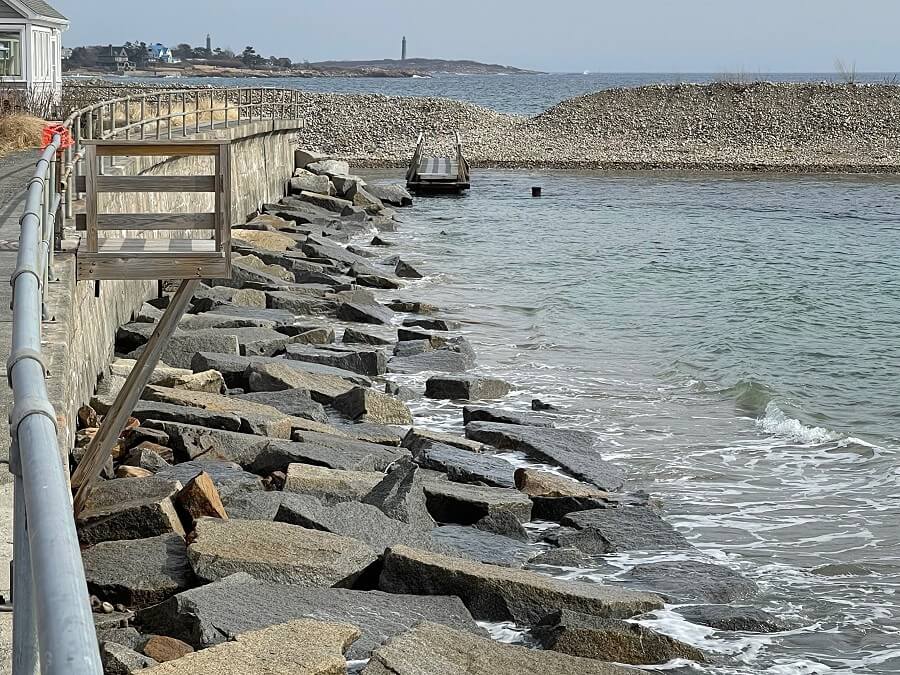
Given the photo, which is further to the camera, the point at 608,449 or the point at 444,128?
the point at 444,128

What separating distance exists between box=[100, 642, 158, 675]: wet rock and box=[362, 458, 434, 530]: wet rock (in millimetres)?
2555

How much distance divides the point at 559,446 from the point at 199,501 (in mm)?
4108

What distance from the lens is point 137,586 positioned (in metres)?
5.91

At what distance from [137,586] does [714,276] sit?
1920cm

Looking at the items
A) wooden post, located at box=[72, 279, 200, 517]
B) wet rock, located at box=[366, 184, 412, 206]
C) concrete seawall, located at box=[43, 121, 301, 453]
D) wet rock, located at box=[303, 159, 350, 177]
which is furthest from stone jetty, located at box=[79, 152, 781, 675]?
wet rock, located at box=[303, 159, 350, 177]

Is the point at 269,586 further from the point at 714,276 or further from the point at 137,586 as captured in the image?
the point at 714,276

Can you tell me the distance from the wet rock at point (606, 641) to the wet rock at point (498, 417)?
492cm

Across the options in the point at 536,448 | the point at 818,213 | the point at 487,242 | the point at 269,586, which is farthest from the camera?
the point at 818,213

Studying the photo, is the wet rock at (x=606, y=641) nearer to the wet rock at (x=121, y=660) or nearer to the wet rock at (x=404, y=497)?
the wet rock at (x=404, y=497)

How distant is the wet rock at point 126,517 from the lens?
6434mm

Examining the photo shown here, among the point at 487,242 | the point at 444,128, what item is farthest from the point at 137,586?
the point at 444,128

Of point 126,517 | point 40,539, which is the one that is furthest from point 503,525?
point 40,539

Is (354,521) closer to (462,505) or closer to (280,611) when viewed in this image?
(462,505)

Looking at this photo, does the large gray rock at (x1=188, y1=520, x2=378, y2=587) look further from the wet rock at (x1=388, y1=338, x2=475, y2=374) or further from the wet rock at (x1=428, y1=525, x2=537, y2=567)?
the wet rock at (x1=388, y1=338, x2=475, y2=374)
